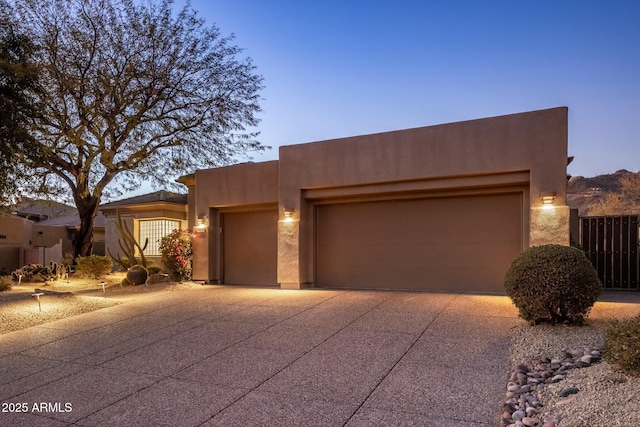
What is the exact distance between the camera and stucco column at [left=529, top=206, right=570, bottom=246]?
8047 millimetres

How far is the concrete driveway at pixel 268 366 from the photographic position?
384 cm

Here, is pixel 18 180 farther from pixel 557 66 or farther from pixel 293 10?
pixel 557 66

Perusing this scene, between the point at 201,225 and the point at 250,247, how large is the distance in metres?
1.67

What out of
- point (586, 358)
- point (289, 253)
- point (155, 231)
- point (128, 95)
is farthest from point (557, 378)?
point (155, 231)

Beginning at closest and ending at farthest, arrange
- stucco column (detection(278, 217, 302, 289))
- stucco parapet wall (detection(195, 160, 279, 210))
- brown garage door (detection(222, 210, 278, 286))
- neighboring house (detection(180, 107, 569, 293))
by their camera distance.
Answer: neighboring house (detection(180, 107, 569, 293)) < stucco column (detection(278, 217, 302, 289)) < stucco parapet wall (detection(195, 160, 279, 210)) < brown garage door (detection(222, 210, 278, 286))

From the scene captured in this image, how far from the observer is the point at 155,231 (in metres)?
18.3

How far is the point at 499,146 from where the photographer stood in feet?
28.4

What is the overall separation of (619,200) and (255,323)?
2726cm

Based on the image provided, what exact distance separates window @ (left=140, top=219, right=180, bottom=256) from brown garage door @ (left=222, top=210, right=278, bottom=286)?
20.8ft

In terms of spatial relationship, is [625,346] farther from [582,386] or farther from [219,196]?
[219,196]

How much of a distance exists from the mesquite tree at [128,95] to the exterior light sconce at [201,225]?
369 centimetres

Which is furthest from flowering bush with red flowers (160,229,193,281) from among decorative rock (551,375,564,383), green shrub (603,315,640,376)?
green shrub (603,315,640,376)

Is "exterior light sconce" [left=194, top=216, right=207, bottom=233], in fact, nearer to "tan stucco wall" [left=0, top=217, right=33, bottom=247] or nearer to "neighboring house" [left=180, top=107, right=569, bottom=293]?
"neighboring house" [left=180, top=107, right=569, bottom=293]

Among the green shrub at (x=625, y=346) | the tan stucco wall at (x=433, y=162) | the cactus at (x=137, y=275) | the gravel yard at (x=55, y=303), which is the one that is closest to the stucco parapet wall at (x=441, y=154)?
the tan stucco wall at (x=433, y=162)
